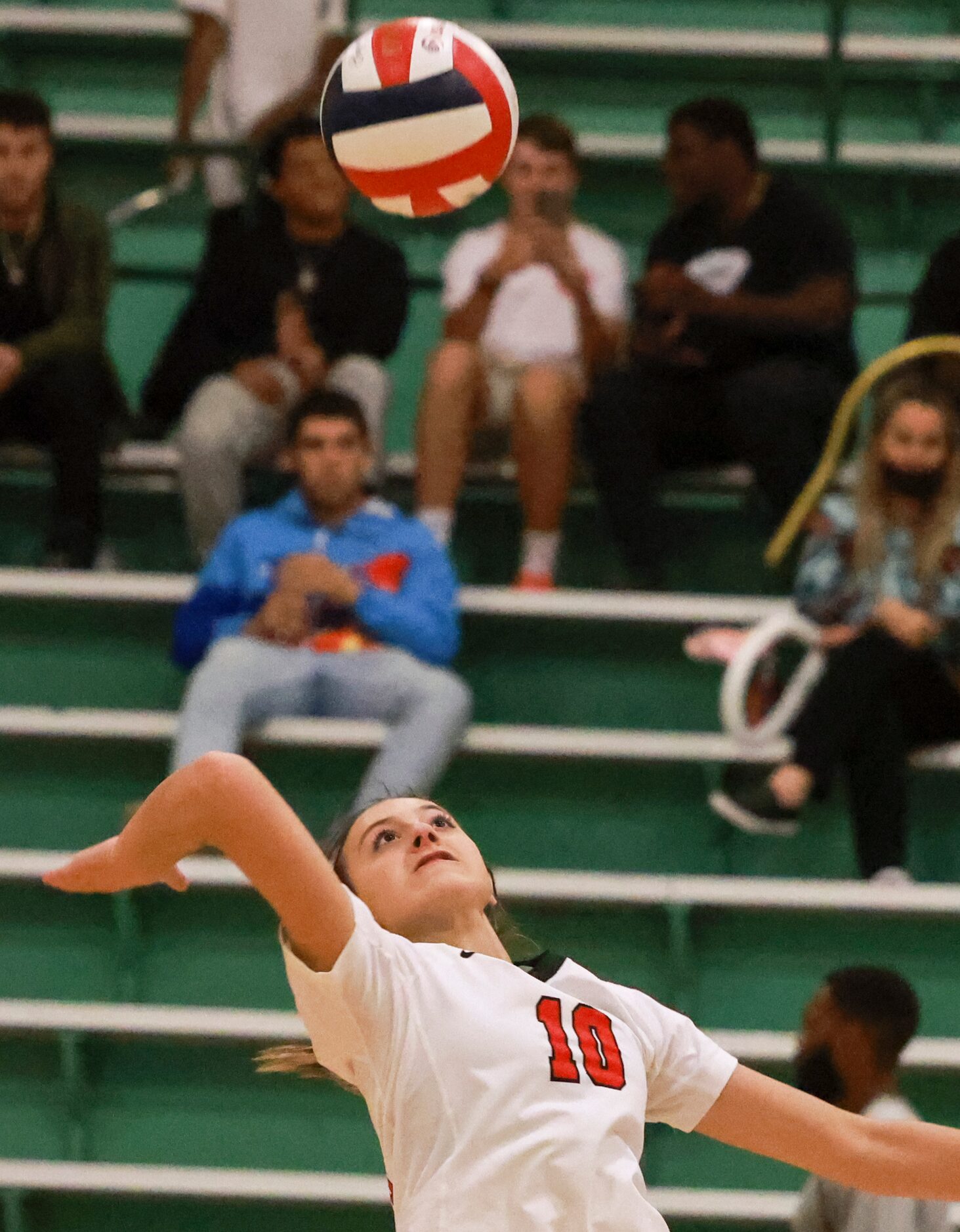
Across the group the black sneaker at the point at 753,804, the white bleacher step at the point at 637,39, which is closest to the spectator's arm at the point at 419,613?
the black sneaker at the point at 753,804

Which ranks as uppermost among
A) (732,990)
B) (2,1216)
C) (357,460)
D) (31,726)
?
(357,460)

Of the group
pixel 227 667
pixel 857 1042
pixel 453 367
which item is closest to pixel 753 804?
pixel 857 1042

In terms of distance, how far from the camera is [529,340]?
16.8ft

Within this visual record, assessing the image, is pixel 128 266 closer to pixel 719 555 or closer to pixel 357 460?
pixel 357 460

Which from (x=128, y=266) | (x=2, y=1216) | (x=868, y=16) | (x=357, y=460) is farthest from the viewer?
(x=868, y=16)

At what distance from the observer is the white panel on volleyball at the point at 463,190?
3.91 m

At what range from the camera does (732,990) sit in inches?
172

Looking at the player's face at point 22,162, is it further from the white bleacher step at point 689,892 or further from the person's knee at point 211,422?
the white bleacher step at point 689,892

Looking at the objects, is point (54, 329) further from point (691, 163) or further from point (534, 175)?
point (691, 163)

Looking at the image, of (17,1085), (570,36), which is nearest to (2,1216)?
(17,1085)

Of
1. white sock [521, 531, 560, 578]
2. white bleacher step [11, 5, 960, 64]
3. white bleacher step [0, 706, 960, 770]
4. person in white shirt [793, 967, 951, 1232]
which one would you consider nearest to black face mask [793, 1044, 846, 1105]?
person in white shirt [793, 967, 951, 1232]

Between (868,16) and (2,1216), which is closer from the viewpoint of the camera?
(2,1216)

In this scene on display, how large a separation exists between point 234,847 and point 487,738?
8.48 ft

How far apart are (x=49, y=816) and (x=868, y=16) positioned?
3708 mm
